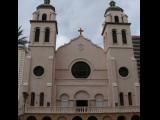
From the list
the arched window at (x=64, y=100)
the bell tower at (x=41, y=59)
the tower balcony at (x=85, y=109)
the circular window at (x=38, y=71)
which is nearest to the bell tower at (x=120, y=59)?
the tower balcony at (x=85, y=109)

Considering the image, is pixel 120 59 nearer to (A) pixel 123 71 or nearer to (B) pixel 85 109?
(A) pixel 123 71

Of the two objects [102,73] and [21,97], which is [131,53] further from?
[21,97]

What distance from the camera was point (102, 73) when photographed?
1507 inches

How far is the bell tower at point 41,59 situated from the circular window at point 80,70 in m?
3.12

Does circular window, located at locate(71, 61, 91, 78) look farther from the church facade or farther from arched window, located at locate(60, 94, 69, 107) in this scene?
arched window, located at locate(60, 94, 69, 107)

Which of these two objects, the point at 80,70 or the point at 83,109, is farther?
the point at 80,70

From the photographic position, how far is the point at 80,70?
37656 mm

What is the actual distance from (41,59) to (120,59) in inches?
453

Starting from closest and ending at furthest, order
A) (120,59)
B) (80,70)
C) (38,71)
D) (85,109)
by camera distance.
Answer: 1. (85,109)
2. (38,71)
3. (80,70)
4. (120,59)

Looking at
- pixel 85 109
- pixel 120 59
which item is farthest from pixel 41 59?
pixel 120 59

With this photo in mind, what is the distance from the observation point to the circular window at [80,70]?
123ft

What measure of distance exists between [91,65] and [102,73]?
6.54 feet

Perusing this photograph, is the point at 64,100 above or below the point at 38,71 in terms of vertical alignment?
below
